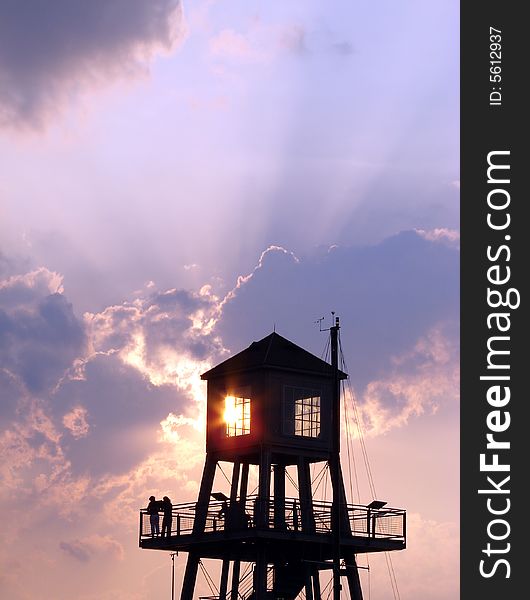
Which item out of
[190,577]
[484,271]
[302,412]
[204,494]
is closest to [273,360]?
[302,412]

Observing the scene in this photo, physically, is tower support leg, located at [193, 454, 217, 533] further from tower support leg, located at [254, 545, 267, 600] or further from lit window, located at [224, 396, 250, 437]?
tower support leg, located at [254, 545, 267, 600]

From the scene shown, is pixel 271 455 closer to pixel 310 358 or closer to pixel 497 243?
pixel 310 358

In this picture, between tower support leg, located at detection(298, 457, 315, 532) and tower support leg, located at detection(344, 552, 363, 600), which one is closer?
tower support leg, located at detection(298, 457, 315, 532)

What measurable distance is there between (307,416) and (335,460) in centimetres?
247

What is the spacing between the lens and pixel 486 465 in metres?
46.9

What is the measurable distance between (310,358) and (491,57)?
26.0m

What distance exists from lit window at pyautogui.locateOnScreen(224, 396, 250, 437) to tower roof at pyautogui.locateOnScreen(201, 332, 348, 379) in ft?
4.74

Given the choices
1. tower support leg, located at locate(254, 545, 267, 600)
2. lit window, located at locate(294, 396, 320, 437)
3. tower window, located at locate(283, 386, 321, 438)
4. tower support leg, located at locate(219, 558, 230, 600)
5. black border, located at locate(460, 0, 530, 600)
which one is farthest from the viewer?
tower support leg, located at locate(219, 558, 230, 600)

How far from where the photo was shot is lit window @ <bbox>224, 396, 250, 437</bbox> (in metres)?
71.6

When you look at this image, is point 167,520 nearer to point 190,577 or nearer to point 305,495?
point 190,577

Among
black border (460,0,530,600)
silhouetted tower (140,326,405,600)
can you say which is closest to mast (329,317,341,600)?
silhouetted tower (140,326,405,600)

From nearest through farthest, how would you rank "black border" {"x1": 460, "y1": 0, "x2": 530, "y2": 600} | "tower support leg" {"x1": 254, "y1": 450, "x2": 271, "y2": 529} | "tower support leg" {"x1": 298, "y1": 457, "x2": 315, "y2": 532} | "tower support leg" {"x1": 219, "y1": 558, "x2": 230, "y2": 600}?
1. "black border" {"x1": 460, "y1": 0, "x2": 530, "y2": 600}
2. "tower support leg" {"x1": 254, "y1": 450, "x2": 271, "y2": 529}
3. "tower support leg" {"x1": 298, "y1": 457, "x2": 315, "y2": 532}
4. "tower support leg" {"x1": 219, "y1": 558, "x2": 230, "y2": 600}

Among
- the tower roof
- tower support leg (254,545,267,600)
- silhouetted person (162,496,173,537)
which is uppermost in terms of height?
the tower roof

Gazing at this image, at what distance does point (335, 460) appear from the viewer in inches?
2827
